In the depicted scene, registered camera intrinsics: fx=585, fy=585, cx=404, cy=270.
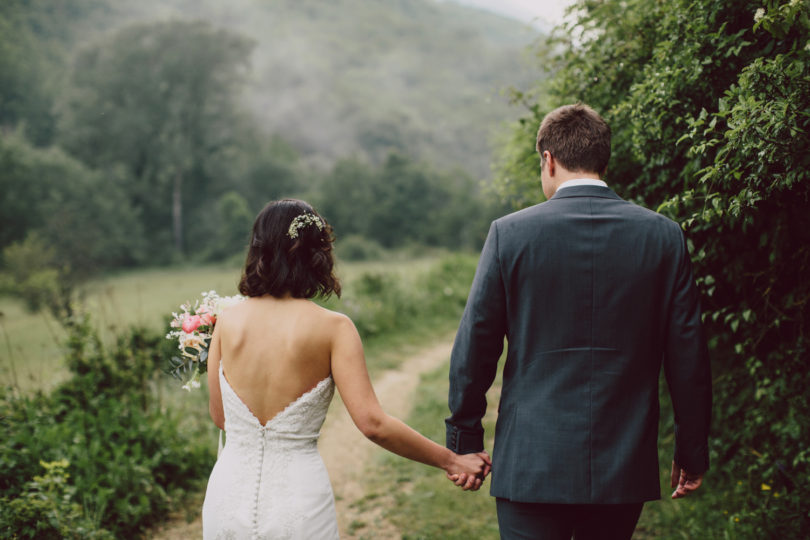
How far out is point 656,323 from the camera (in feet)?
6.52

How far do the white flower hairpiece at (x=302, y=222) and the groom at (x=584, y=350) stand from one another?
0.63m

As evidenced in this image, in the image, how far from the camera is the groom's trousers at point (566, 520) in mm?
1965

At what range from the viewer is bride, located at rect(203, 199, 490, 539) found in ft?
6.77

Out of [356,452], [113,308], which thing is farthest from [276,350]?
[113,308]

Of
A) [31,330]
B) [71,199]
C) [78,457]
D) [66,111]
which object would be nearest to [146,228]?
[71,199]

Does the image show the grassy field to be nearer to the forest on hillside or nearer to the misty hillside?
the forest on hillside

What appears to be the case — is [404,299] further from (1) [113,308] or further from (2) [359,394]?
(2) [359,394]

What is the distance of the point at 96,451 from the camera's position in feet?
14.3

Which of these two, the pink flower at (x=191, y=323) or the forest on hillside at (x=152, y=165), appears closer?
the pink flower at (x=191, y=323)

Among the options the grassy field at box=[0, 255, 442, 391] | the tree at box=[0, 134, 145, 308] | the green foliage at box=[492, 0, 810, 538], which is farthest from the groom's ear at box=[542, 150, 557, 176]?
the tree at box=[0, 134, 145, 308]

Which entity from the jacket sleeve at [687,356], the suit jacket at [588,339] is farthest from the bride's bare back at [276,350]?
the jacket sleeve at [687,356]

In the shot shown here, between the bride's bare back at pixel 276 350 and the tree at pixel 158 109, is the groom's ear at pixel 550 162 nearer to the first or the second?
the bride's bare back at pixel 276 350

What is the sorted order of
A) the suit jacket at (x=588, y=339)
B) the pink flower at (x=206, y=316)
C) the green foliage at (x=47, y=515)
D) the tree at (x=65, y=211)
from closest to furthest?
the suit jacket at (x=588, y=339) < the pink flower at (x=206, y=316) < the green foliage at (x=47, y=515) < the tree at (x=65, y=211)

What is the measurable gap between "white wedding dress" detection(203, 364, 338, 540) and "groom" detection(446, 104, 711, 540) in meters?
0.64
